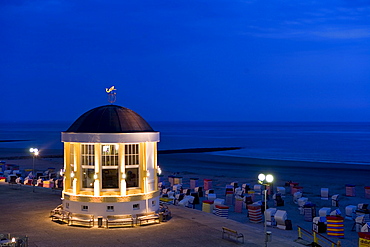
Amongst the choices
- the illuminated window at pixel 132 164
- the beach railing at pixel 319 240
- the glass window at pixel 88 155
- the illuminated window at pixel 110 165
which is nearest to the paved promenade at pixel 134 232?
the beach railing at pixel 319 240

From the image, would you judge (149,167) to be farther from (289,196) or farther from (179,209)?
(289,196)

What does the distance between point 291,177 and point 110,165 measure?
118 feet

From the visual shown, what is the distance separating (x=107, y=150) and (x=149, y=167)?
239cm

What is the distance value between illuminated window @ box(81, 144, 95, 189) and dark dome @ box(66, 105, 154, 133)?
0.90 m

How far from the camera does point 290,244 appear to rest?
18250mm

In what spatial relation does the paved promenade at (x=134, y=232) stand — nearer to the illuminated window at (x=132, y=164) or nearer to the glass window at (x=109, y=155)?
the illuminated window at (x=132, y=164)

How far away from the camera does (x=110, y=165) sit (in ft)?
71.8

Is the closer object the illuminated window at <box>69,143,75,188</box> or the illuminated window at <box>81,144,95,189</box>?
the illuminated window at <box>81,144,95,189</box>

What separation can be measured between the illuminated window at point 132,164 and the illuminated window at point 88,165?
1.68 metres

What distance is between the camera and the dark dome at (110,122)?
22125mm

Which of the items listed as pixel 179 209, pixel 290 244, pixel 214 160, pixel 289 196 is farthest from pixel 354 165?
pixel 290 244

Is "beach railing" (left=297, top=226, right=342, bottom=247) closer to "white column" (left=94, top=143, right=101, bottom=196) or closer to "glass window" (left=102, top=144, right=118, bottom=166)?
"glass window" (left=102, top=144, right=118, bottom=166)

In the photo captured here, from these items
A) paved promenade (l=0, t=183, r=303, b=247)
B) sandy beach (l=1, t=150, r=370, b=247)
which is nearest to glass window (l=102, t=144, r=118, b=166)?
paved promenade (l=0, t=183, r=303, b=247)

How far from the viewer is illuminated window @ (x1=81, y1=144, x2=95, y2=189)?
22.0 meters
